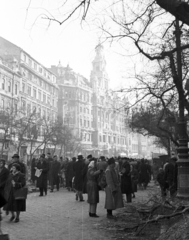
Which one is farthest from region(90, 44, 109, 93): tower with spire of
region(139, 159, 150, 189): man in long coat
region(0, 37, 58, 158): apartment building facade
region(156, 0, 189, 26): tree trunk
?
region(156, 0, 189, 26): tree trunk

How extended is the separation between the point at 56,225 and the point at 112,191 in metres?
1.83

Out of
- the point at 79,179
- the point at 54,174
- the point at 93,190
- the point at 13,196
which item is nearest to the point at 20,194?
the point at 13,196

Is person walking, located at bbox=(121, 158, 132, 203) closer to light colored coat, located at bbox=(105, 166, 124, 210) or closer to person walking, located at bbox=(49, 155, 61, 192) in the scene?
light colored coat, located at bbox=(105, 166, 124, 210)

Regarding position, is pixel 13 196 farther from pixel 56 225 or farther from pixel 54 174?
pixel 54 174

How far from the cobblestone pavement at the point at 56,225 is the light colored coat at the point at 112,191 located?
0.55 meters

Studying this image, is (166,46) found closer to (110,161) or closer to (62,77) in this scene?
(110,161)

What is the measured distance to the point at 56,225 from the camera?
7.48 metres

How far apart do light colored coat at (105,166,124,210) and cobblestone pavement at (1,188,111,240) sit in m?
0.55

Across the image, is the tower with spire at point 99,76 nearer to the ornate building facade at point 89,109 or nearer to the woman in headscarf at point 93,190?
the ornate building facade at point 89,109

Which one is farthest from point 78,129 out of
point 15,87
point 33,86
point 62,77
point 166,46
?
point 166,46

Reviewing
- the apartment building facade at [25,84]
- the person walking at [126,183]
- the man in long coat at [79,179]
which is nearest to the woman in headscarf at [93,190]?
the person walking at [126,183]

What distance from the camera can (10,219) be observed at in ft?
26.9

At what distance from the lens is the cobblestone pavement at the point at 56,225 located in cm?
Answer: 643

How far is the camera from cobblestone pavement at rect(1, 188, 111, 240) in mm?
6426
